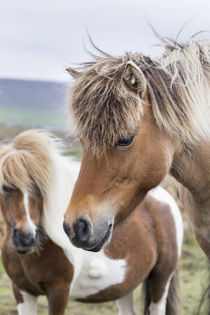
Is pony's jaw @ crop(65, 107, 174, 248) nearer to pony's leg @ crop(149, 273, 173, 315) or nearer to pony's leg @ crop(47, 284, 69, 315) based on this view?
pony's leg @ crop(47, 284, 69, 315)

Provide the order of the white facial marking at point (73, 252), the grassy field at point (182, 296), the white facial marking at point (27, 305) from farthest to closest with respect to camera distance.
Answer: the grassy field at point (182, 296) → the white facial marking at point (27, 305) → the white facial marking at point (73, 252)

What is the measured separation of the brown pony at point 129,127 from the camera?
2.44m

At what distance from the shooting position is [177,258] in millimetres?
5133

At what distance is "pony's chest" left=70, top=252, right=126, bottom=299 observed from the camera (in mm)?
4465

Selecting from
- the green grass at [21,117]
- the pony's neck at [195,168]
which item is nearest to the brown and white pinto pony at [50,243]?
the pony's neck at [195,168]

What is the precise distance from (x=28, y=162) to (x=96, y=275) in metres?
1.16

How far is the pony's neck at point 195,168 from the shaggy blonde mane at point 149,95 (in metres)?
0.08

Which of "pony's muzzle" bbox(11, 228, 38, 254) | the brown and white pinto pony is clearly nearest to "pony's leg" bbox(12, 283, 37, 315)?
the brown and white pinto pony

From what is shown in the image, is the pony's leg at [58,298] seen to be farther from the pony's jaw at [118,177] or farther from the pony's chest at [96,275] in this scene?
the pony's jaw at [118,177]

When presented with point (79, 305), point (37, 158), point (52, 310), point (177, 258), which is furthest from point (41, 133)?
point (79, 305)

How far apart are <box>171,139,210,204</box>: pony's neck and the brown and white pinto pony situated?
1.40m

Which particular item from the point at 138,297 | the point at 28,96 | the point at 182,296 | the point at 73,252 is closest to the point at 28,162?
the point at 73,252

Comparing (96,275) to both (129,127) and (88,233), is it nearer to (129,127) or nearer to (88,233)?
(88,233)

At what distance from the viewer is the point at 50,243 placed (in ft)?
14.0
